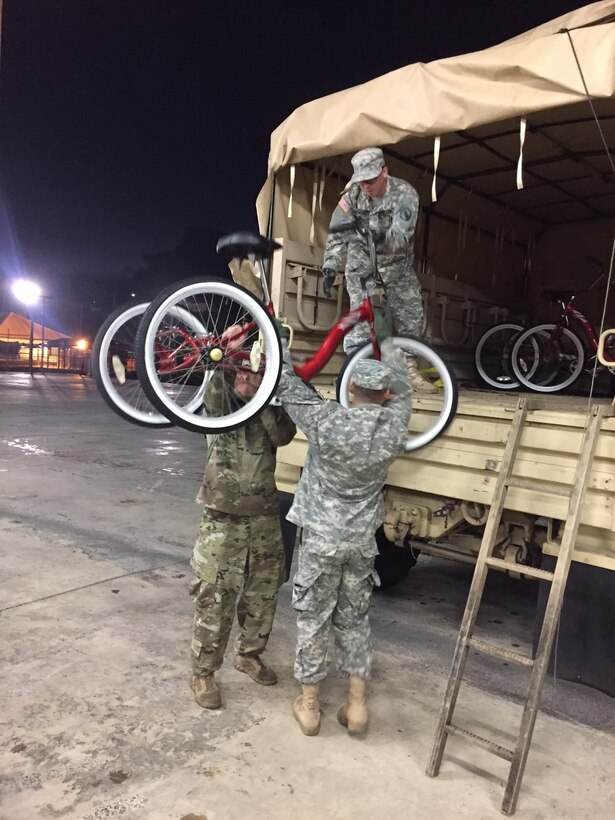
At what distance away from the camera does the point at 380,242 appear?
13.1 feet

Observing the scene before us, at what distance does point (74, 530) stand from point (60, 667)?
2681 millimetres

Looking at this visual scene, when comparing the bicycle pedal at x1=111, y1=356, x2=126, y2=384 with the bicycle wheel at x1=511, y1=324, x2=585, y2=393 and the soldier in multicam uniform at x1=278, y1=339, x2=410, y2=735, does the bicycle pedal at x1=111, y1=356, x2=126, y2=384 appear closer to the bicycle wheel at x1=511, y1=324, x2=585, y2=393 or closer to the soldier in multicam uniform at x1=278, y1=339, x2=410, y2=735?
the soldier in multicam uniform at x1=278, y1=339, x2=410, y2=735

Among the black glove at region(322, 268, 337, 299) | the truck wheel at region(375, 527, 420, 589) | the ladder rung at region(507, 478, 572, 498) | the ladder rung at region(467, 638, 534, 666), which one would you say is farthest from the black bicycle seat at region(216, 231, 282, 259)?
the truck wheel at region(375, 527, 420, 589)

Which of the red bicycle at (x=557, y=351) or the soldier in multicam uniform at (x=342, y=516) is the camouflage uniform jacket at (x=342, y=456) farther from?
the red bicycle at (x=557, y=351)

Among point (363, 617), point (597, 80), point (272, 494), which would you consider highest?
point (597, 80)

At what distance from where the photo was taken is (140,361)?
2568 mm

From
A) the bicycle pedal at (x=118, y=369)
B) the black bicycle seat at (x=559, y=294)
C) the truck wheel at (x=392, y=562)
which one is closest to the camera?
the bicycle pedal at (x=118, y=369)

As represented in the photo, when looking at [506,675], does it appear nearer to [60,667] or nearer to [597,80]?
[60,667]

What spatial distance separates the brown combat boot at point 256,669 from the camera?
3.13 metres

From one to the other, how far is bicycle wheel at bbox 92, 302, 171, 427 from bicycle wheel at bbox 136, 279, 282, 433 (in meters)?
0.17

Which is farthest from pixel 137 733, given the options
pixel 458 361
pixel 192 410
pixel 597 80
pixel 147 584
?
pixel 458 361

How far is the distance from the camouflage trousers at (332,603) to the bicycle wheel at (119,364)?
0.89 meters

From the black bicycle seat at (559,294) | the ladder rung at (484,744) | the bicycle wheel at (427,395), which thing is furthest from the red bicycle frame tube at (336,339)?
the black bicycle seat at (559,294)

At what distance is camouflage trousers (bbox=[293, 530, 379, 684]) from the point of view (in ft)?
8.76
